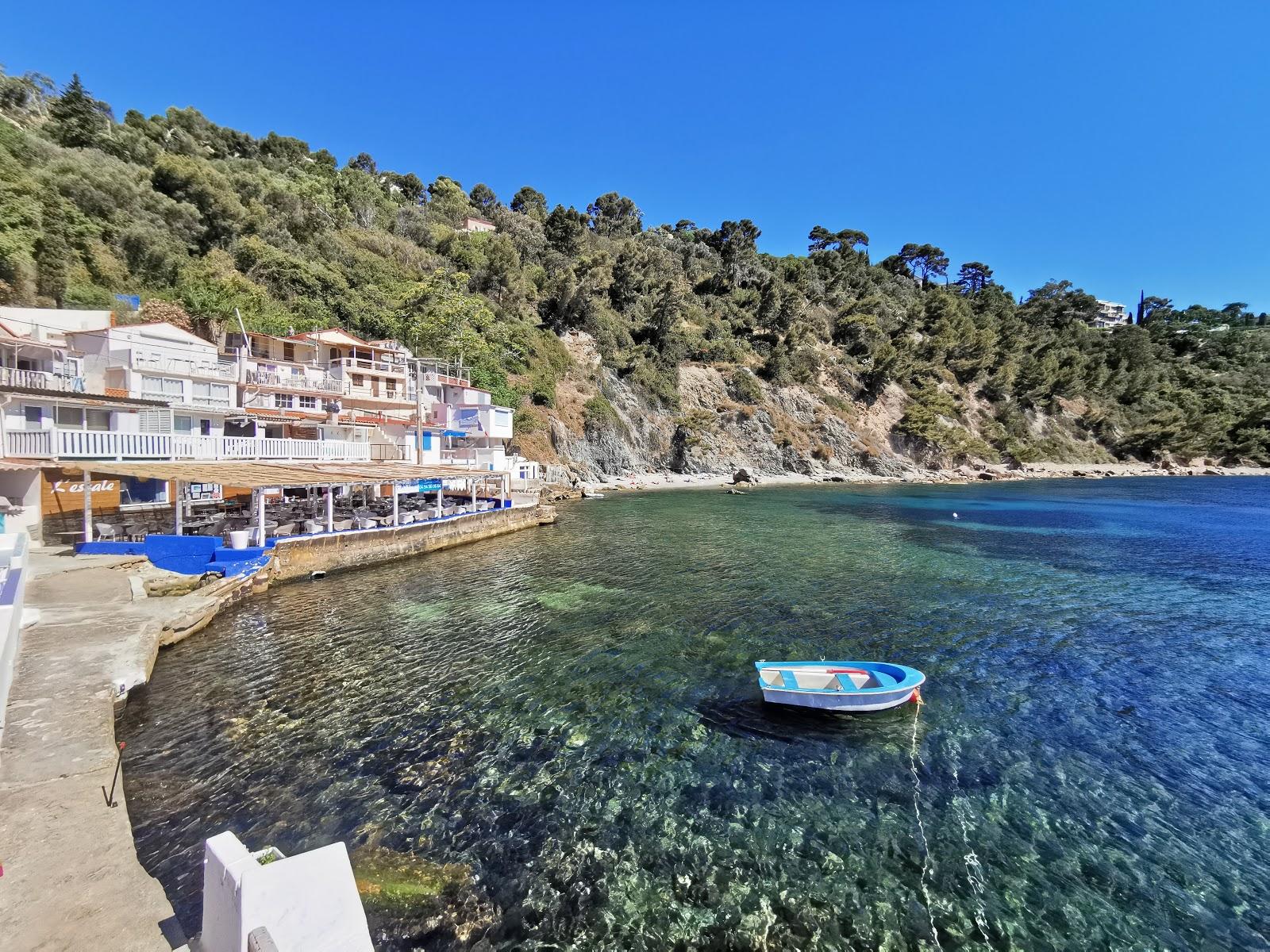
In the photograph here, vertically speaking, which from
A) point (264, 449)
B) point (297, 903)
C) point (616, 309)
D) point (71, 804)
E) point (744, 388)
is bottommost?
point (71, 804)

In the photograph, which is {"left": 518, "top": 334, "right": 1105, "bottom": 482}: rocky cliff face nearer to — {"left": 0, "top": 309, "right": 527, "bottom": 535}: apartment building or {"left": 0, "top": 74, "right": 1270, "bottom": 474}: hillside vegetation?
{"left": 0, "top": 74, "right": 1270, "bottom": 474}: hillside vegetation

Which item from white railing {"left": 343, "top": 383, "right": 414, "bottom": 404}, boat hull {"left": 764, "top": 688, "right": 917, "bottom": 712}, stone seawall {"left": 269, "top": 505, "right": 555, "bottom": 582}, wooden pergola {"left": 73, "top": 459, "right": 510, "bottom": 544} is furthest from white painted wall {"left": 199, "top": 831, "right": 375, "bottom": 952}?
white railing {"left": 343, "top": 383, "right": 414, "bottom": 404}

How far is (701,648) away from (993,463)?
10203 centimetres

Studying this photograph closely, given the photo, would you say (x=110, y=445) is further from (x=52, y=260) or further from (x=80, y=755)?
(x=52, y=260)

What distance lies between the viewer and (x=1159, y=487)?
77.6 m

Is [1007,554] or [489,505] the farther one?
[489,505]

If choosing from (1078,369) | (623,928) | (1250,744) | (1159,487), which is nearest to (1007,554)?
(1250,744)

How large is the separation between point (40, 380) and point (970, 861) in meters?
40.2

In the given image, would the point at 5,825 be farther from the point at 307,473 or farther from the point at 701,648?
the point at 307,473

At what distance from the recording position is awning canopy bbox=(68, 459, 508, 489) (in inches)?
843

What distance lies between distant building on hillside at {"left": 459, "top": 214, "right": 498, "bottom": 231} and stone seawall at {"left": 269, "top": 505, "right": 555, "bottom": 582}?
72007 mm

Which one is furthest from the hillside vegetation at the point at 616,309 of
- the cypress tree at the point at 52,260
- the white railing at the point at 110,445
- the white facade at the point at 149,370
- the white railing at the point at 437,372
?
the white railing at the point at 110,445

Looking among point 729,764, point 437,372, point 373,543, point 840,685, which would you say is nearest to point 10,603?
point 729,764

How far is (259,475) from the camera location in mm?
23797
